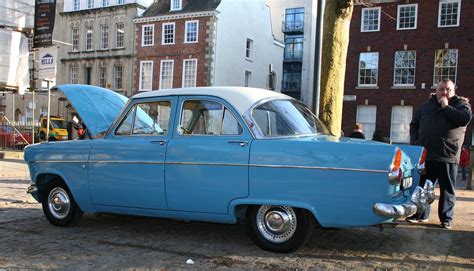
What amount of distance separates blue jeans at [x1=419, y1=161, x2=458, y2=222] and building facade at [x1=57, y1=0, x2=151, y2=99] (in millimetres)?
32332

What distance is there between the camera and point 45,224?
6656 mm

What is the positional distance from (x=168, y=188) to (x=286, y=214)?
1415mm

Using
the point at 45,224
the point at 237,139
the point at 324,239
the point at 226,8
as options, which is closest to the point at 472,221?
the point at 324,239

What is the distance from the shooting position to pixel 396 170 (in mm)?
4516

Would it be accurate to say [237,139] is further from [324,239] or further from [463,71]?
[463,71]

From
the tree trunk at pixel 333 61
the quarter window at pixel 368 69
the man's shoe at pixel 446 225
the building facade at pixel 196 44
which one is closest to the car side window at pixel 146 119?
the tree trunk at pixel 333 61

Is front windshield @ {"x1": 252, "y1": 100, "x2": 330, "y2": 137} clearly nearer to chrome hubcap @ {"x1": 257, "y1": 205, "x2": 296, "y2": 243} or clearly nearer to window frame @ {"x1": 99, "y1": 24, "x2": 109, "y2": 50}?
chrome hubcap @ {"x1": 257, "y1": 205, "x2": 296, "y2": 243}

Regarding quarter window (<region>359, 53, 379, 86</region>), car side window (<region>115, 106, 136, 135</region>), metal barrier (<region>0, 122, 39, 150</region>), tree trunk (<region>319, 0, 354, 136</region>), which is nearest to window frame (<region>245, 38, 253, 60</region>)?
quarter window (<region>359, 53, 379, 86</region>)

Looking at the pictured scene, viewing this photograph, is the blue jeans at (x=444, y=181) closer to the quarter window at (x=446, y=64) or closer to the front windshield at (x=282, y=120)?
the front windshield at (x=282, y=120)

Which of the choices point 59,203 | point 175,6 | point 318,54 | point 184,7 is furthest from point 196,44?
point 59,203

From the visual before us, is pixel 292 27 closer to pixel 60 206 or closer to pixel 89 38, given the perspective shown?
pixel 89 38

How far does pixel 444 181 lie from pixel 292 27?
37.8 m

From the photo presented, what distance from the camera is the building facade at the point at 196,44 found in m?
33.3

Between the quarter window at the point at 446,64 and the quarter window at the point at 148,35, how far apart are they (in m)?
19.7
